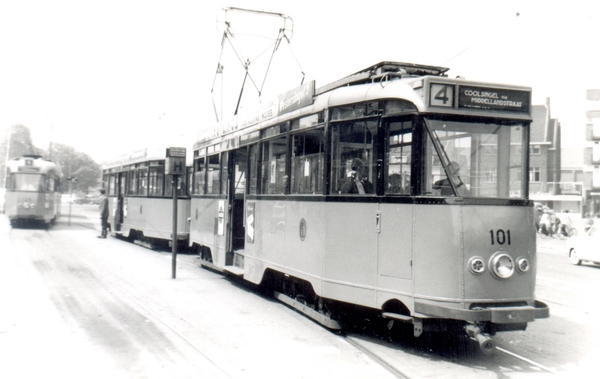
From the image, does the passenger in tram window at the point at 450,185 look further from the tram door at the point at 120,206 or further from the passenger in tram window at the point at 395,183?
the tram door at the point at 120,206

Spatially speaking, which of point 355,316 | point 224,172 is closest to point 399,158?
point 355,316

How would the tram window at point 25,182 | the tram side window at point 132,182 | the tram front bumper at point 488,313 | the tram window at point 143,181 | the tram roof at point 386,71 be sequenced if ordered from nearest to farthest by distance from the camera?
the tram front bumper at point 488,313
the tram roof at point 386,71
the tram window at point 143,181
the tram side window at point 132,182
the tram window at point 25,182

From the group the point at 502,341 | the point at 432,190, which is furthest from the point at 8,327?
the point at 502,341

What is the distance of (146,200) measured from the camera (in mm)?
18828

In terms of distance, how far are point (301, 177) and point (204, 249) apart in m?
5.72

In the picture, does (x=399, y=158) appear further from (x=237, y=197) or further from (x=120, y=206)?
(x=120, y=206)

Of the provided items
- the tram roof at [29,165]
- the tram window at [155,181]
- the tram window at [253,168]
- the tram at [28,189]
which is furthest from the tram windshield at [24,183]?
the tram window at [253,168]

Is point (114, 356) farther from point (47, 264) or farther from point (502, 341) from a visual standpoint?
point (47, 264)

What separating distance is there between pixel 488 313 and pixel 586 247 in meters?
13.8

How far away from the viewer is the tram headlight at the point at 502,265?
6.30 meters

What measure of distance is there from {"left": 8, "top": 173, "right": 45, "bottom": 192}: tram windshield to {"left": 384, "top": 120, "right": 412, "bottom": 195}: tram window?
921 inches

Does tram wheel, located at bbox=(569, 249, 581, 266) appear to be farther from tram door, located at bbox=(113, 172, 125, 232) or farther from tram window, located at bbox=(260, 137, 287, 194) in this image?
tram door, located at bbox=(113, 172, 125, 232)

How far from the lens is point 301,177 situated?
27.3ft

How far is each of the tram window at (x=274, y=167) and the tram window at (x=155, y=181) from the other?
8886 mm
